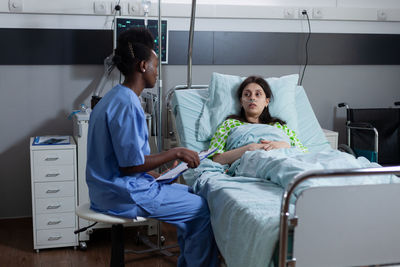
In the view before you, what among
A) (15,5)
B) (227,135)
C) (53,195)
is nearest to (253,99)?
(227,135)

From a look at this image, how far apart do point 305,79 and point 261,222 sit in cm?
257

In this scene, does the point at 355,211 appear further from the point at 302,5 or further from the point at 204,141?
the point at 302,5

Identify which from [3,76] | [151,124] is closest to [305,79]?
[151,124]

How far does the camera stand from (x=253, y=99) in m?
3.01

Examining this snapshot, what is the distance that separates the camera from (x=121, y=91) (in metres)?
2.10

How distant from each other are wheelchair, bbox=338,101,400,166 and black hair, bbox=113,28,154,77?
220 centimetres

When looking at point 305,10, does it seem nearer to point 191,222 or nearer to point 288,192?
point 191,222

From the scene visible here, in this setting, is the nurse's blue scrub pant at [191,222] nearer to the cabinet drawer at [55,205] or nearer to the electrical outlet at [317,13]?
the cabinet drawer at [55,205]

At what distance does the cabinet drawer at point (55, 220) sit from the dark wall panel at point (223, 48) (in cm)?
115

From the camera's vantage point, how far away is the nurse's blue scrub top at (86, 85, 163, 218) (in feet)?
6.69

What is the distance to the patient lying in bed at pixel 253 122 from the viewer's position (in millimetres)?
2762

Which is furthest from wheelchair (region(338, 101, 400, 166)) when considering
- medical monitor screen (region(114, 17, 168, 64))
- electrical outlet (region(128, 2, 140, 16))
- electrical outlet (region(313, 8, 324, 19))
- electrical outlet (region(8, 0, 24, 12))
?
electrical outlet (region(8, 0, 24, 12))

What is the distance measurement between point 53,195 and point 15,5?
139cm

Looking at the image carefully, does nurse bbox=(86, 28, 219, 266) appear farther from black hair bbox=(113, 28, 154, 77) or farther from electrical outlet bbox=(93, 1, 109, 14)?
electrical outlet bbox=(93, 1, 109, 14)
